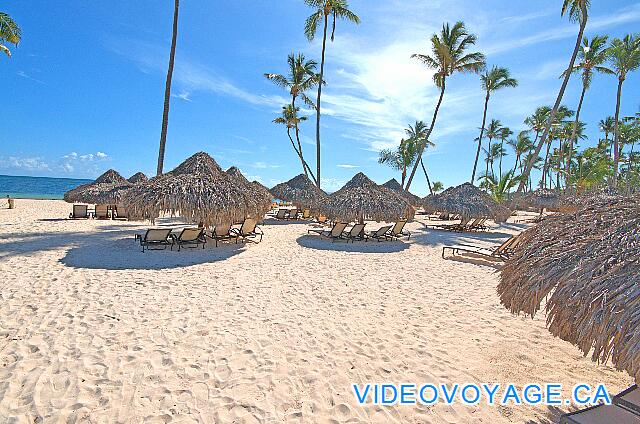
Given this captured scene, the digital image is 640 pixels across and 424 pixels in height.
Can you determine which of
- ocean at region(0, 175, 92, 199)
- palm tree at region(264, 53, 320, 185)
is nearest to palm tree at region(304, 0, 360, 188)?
palm tree at region(264, 53, 320, 185)

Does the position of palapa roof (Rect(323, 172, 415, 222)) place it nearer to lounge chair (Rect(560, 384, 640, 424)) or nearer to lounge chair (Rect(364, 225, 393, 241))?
lounge chair (Rect(364, 225, 393, 241))

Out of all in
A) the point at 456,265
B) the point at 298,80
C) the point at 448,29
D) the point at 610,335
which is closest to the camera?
the point at 610,335

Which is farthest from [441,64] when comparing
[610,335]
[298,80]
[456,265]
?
[610,335]

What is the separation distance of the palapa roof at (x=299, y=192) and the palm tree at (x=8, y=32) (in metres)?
16.0

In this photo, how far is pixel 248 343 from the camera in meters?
4.54

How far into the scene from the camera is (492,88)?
3294cm

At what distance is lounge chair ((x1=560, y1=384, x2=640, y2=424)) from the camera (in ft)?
8.62

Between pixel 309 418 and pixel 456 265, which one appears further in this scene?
pixel 456 265

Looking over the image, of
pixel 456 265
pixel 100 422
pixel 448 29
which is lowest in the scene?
pixel 100 422

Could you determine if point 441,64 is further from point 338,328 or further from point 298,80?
point 338,328

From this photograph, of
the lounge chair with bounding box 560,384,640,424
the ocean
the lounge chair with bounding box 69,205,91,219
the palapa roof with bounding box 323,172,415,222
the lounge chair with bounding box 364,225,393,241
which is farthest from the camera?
the ocean

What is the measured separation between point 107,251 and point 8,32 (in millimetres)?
15579

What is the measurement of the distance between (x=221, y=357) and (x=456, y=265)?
26.5 ft

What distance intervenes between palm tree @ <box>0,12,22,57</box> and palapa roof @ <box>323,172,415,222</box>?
1878 centimetres
